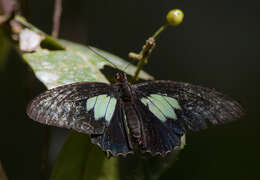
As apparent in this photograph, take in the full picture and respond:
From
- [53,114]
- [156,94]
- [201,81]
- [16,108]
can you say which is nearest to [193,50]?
[201,81]

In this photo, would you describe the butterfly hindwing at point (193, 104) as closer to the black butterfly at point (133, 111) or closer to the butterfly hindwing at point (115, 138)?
the black butterfly at point (133, 111)

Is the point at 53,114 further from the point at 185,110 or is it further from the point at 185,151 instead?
the point at 185,151

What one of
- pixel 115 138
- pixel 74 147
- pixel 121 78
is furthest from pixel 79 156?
pixel 121 78

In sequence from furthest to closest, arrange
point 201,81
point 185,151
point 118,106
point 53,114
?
point 201,81
point 185,151
point 118,106
point 53,114

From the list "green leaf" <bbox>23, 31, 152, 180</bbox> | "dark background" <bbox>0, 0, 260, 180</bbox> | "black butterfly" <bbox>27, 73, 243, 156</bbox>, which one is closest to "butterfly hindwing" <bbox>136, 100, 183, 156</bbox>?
"black butterfly" <bbox>27, 73, 243, 156</bbox>

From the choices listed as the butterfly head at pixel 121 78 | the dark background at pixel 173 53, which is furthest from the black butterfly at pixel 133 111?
the dark background at pixel 173 53

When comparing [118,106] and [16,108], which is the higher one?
[118,106]

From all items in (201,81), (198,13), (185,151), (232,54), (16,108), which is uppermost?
(198,13)

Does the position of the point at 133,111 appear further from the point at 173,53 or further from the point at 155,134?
the point at 173,53
